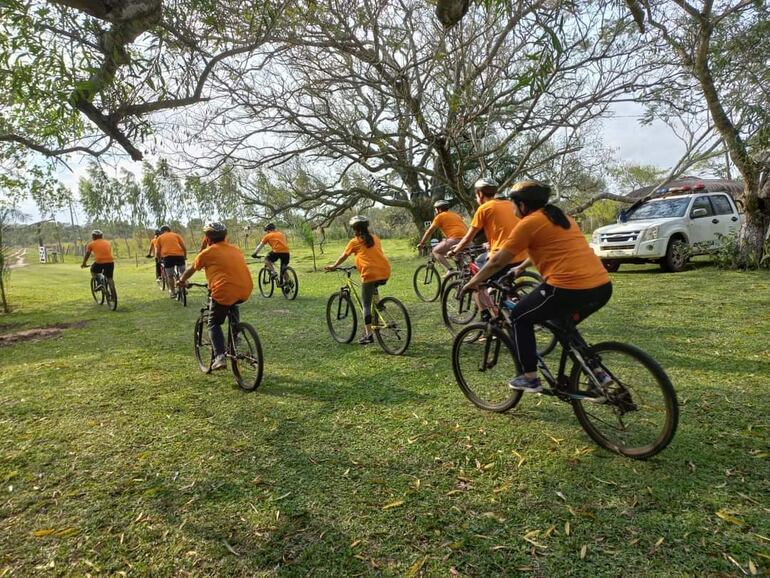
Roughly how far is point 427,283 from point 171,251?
6762mm

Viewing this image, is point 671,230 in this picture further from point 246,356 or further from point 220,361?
point 220,361

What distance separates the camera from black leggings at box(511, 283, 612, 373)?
3.16 meters

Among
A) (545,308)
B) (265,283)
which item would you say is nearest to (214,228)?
(545,308)

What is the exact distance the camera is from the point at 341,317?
6910 millimetres

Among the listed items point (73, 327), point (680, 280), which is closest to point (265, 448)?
point (73, 327)

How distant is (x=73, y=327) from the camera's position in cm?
972

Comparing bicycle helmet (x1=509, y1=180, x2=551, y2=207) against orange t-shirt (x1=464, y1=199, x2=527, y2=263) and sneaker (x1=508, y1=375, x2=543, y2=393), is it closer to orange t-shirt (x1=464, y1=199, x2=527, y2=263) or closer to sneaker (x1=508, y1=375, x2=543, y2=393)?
sneaker (x1=508, y1=375, x2=543, y2=393)

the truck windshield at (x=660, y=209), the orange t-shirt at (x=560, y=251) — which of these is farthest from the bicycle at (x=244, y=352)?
the truck windshield at (x=660, y=209)

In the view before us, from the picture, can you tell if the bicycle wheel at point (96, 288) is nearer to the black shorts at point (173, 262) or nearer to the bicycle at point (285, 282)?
Result: the black shorts at point (173, 262)

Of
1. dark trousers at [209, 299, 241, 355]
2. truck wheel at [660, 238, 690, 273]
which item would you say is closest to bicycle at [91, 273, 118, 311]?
dark trousers at [209, 299, 241, 355]

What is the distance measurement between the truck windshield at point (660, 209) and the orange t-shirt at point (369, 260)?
30.6ft

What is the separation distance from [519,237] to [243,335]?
10.8ft

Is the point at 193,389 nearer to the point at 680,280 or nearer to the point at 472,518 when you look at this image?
the point at 472,518

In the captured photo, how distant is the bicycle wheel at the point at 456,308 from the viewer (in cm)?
672
